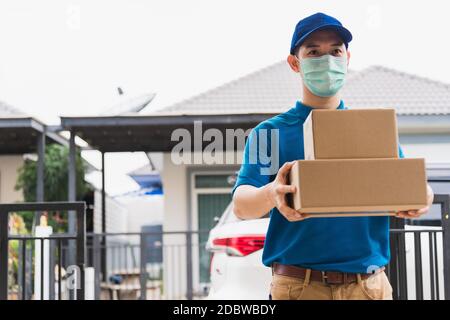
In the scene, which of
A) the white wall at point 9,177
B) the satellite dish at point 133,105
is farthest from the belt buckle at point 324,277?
the white wall at point 9,177

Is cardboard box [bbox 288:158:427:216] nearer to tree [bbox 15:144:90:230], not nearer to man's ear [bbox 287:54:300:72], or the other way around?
man's ear [bbox 287:54:300:72]

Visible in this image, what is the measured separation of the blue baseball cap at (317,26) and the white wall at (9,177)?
1044cm

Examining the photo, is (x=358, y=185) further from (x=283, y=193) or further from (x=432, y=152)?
(x=432, y=152)

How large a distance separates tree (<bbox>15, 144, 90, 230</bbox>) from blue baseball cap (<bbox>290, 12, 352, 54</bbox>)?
9458mm

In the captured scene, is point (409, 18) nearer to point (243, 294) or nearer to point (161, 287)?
point (243, 294)

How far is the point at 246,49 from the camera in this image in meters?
6.34

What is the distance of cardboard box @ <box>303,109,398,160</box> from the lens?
162cm

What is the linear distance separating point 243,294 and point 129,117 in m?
5.64

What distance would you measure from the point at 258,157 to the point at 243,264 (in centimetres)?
219

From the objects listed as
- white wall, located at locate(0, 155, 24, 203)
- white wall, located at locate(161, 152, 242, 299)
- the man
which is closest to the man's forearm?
the man

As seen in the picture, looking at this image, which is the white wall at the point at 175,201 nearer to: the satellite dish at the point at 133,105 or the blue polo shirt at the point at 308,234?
the satellite dish at the point at 133,105

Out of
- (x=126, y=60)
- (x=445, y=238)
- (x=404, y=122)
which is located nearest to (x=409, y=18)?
Result: (x=404, y=122)

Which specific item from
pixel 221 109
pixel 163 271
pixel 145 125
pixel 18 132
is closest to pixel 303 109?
pixel 145 125

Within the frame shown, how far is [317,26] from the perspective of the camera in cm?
179
